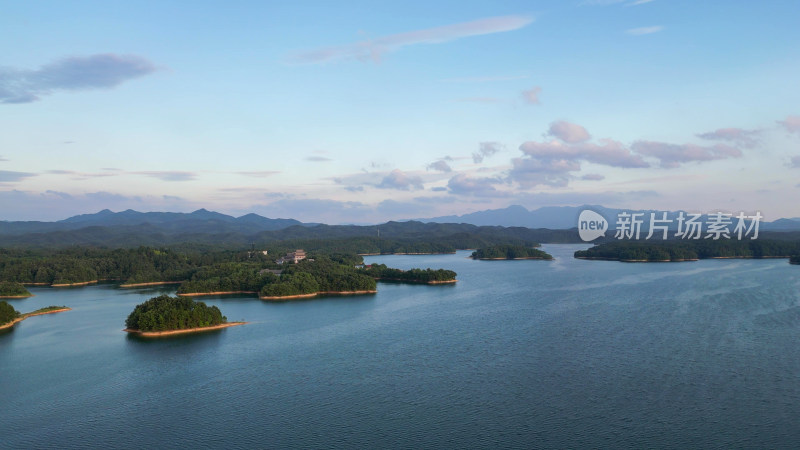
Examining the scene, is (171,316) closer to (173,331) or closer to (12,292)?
(173,331)

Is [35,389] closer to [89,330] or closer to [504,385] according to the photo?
[89,330]

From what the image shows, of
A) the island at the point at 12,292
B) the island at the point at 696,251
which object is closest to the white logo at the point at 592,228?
the island at the point at 696,251

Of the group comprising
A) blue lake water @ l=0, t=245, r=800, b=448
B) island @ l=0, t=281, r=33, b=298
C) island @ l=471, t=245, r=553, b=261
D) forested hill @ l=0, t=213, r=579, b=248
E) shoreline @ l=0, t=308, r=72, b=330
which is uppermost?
forested hill @ l=0, t=213, r=579, b=248

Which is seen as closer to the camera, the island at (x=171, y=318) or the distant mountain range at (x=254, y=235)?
the island at (x=171, y=318)

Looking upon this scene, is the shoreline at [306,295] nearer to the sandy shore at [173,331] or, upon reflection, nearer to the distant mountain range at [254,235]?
the sandy shore at [173,331]

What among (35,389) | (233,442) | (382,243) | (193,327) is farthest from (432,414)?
(382,243)

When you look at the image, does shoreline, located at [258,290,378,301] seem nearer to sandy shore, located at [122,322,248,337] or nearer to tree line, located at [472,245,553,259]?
sandy shore, located at [122,322,248,337]

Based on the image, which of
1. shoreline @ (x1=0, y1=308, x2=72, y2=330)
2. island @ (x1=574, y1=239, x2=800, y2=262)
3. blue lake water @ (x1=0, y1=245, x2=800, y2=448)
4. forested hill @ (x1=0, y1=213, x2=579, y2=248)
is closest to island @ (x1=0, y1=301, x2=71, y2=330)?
shoreline @ (x1=0, y1=308, x2=72, y2=330)
